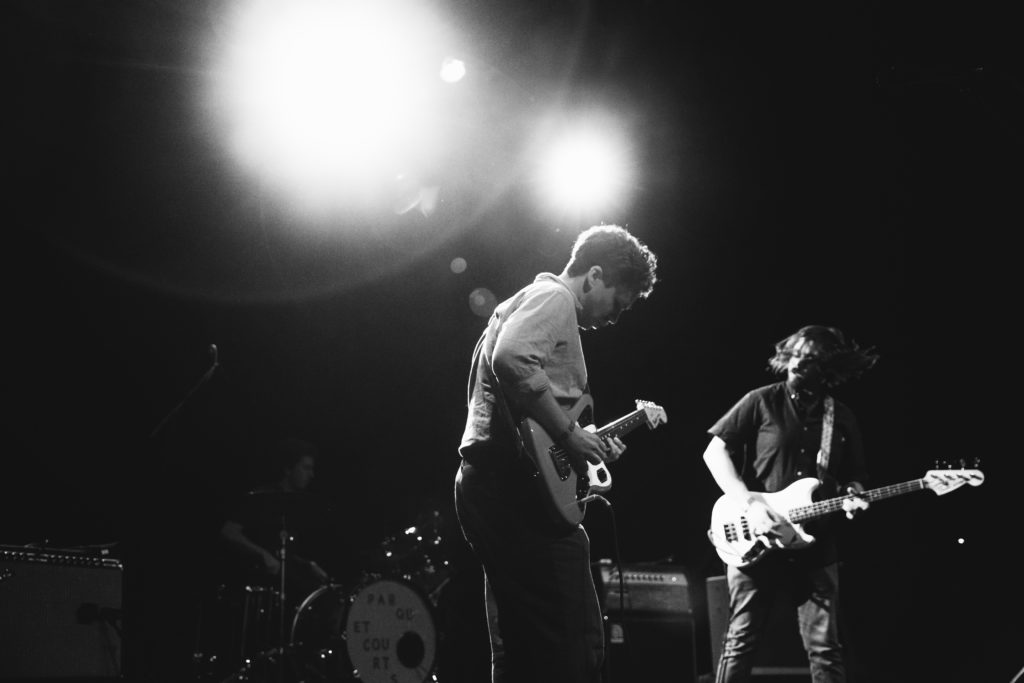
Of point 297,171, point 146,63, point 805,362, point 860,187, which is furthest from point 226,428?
point 860,187

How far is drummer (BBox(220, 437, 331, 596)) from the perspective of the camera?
5805 mm

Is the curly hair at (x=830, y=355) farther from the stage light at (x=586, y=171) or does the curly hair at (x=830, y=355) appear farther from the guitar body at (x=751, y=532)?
the stage light at (x=586, y=171)

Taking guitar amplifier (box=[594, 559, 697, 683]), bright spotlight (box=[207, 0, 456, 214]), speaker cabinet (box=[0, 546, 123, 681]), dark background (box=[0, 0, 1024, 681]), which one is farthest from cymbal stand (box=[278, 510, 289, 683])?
bright spotlight (box=[207, 0, 456, 214])

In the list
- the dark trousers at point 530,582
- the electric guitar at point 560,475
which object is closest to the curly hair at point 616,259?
the electric guitar at point 560,475

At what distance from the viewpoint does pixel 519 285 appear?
810 cm

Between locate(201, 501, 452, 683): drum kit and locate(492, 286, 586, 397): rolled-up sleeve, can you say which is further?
locate(201, 501, 452, 683): drum kit

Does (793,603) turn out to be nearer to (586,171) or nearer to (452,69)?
(586,171)

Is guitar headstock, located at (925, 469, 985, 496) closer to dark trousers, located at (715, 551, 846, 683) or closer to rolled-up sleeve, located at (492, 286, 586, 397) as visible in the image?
dark trousers, located at (715, 551, 846, 683)

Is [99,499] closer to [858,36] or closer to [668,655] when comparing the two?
[668,655]

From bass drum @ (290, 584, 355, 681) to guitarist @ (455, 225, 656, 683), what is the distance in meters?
3.46

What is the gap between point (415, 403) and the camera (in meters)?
8.14

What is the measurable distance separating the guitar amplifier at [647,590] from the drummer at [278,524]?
2.16 metres

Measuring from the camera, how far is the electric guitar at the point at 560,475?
2.56 metres

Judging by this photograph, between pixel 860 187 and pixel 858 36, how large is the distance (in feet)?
5.09
